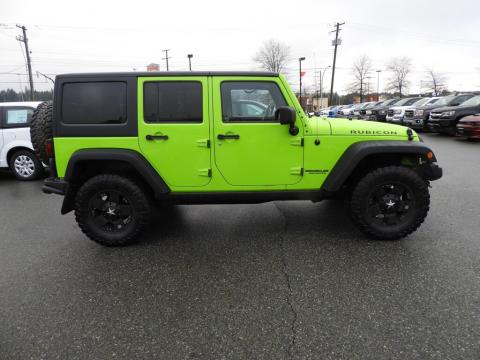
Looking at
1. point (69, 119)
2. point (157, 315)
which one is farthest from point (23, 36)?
point (157, 315)

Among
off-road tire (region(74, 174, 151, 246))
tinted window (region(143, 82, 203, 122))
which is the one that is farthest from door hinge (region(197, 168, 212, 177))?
off-road tire (region(74, 174, 151, 246))

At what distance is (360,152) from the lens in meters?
3.44

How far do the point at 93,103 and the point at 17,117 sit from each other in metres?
4.74

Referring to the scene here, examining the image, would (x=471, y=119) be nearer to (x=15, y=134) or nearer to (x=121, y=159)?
(x=121, y=159)

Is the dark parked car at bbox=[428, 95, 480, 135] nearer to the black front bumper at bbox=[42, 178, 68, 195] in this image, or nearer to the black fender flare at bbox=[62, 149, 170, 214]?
the black fender flare at bbox=[62, 149, 170, 214]

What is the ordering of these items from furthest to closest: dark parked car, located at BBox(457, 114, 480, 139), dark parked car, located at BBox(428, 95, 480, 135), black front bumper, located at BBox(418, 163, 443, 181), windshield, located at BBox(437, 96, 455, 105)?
windshield, located at BBox(437, 96, 455, 105), dark parked car, located at BBox(428, 95, 480, 135), dark parked car, located at BBox(457, 114, 480, 139), black front bumper, located at BBox(418, 163, 443, 181)

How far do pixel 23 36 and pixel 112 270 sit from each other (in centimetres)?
3900

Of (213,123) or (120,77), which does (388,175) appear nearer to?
(213,123)

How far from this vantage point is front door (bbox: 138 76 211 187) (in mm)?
3457

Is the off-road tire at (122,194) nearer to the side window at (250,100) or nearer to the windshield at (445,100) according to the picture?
the side window at (250,100)

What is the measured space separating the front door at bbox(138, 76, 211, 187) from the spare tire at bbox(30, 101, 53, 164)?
1.05 m

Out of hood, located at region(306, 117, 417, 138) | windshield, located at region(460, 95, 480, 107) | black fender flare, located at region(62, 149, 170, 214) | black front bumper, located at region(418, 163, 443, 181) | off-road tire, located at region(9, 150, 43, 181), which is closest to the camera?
black fender flare, located at region(62, 149, 170, 214)

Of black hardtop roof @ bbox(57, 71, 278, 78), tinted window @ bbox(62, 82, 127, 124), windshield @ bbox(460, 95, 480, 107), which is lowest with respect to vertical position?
tinted window @ bbox(62, 82, 127, 124)

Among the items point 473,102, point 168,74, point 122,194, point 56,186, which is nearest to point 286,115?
point 168,74
